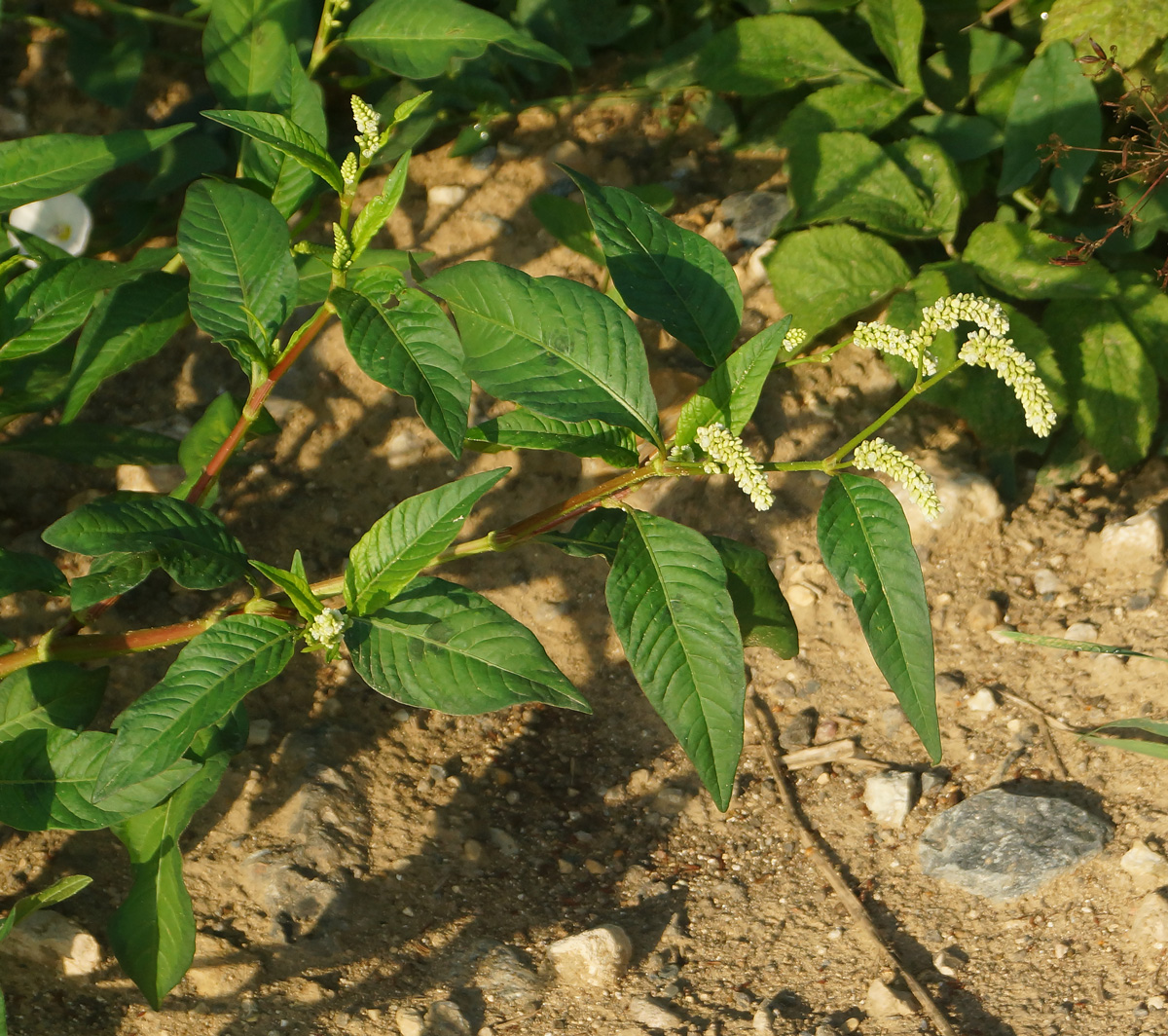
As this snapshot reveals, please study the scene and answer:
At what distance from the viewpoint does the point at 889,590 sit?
169 cm

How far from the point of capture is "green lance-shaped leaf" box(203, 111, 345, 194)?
1.85 meters

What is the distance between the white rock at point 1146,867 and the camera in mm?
2182

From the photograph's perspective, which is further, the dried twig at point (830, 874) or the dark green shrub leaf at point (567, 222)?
the dark green shrub leaf at point (567, 222)

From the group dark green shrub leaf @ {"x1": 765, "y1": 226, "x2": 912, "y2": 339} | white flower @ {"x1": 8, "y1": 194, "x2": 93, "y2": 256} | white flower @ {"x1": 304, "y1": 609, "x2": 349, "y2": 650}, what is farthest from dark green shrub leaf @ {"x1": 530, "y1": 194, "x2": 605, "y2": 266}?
white flower @ {"x1": 304, "y1": 609, "x2": 349, "y2": 650}

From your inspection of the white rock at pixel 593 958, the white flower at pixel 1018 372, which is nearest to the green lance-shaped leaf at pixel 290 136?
the white flower at pixel 1018 372

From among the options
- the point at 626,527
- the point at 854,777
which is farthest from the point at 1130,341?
the point at 626,527

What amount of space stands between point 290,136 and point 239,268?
0.25 m

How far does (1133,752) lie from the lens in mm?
2379

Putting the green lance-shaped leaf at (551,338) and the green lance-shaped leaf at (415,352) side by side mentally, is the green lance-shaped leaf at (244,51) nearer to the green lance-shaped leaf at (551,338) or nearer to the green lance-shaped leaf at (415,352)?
the green lance-shaped leaf at (415,352)

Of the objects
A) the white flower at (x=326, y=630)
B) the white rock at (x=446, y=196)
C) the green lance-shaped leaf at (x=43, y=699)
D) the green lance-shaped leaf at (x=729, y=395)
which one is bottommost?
the green lance-shaped leaf at (x=43, y=699)

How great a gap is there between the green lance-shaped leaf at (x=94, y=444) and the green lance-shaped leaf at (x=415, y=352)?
2.58 feet

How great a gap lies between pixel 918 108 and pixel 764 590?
1710 millimetres

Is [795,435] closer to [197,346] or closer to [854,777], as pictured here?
[854,777]

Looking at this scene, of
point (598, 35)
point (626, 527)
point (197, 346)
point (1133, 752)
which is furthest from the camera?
point (598, 35)
